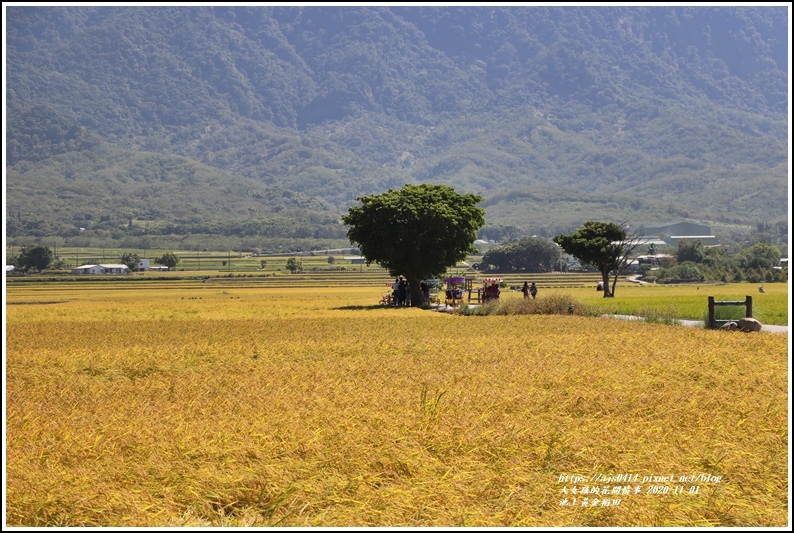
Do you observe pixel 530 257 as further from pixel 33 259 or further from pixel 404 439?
pixel 404 439

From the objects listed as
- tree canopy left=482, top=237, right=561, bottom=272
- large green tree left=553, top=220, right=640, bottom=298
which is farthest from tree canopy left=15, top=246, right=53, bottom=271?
large green tree left=553, top=220, right=640, bottom=298

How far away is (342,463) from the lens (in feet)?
39.9

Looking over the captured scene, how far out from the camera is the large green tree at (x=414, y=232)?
61.2m

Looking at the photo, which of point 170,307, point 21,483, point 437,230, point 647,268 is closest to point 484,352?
point 21,483

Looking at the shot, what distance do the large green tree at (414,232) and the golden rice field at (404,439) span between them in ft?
115

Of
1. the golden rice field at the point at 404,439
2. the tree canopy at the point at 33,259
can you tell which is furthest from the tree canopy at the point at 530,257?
the golden rice field at the point at 404,439

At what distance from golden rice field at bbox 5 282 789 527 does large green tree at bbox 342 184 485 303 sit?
35.1 metres

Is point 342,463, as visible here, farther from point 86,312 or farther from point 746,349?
point 86,312

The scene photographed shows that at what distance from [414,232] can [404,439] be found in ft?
158

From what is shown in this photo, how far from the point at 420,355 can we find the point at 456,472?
14.5 m

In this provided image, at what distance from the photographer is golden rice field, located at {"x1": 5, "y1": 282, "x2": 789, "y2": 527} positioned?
413 inches

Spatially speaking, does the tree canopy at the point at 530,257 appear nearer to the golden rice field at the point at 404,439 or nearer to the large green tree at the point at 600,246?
the large green tree at the point at 600,246

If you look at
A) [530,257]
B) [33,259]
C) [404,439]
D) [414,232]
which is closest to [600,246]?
[414,232]

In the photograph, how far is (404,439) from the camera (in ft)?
43.5
